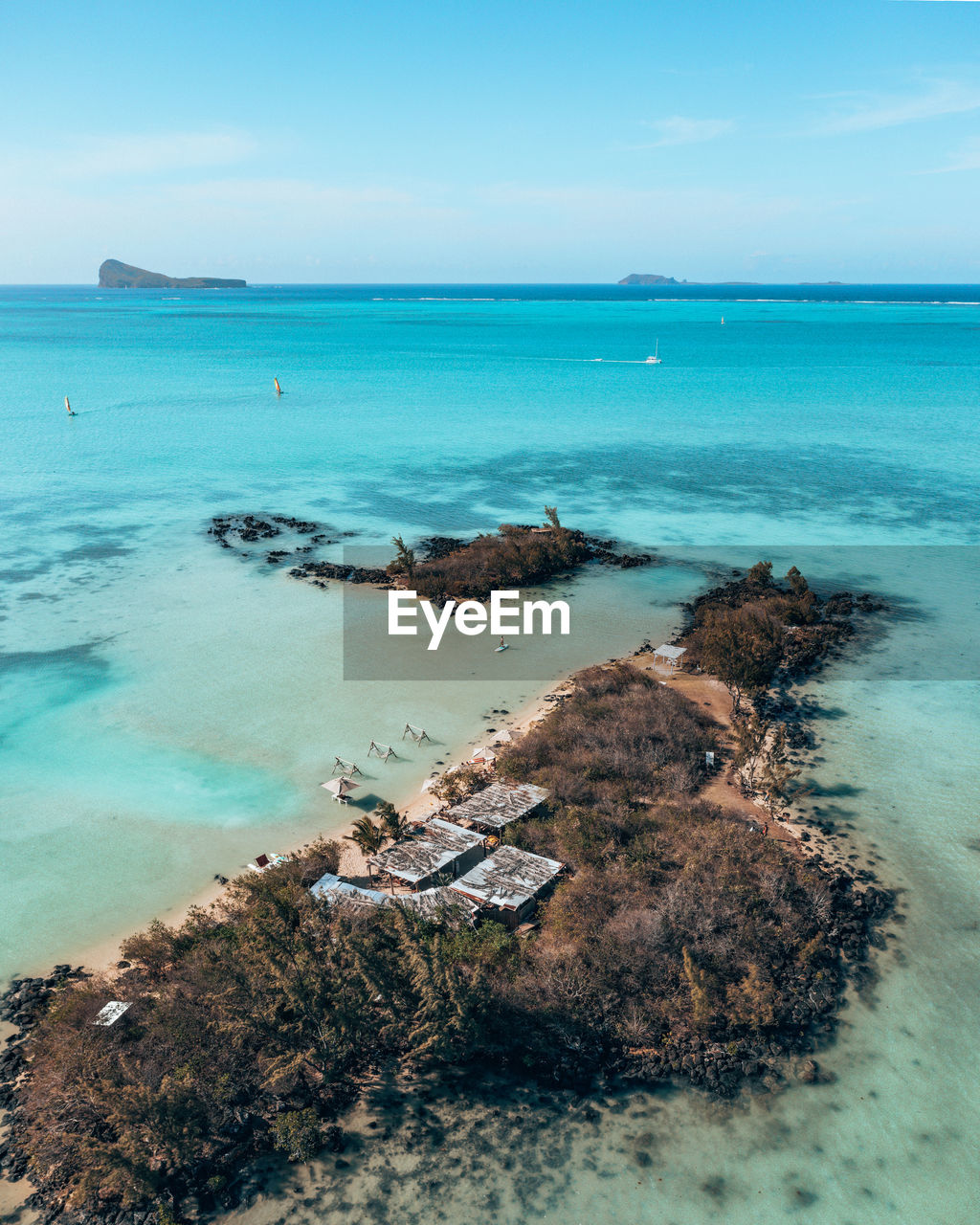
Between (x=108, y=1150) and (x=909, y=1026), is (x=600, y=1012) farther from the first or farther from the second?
(x=108, y=1150)

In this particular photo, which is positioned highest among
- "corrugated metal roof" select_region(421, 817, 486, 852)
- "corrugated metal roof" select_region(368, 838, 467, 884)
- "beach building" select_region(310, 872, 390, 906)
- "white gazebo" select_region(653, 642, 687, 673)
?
"white gazebo" select_region(653, 642, 687, 673)

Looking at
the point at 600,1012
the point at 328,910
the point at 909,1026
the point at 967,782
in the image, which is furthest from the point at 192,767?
the point at 967,782

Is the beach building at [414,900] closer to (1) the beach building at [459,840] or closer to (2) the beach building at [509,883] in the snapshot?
(2) the beach building at [509,883]

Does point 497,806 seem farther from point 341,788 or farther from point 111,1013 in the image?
point 111,1013

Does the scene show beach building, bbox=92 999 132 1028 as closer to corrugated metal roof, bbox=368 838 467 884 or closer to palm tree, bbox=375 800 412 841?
corrugated metal roof, bbox=368 838 467 884

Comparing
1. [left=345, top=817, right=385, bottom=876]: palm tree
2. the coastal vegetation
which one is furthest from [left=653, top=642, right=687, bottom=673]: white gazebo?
[left=345, top=817, right=385, bottom=876]: palm tree

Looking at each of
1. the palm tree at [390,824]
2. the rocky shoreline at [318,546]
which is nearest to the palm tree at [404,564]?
the rocky shoreline at [318,546]
